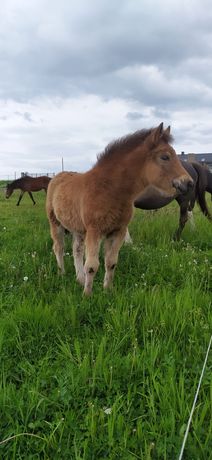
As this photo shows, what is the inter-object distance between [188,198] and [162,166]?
158 inches

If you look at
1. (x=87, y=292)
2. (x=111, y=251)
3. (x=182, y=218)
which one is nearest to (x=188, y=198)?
(x=182, y=218)

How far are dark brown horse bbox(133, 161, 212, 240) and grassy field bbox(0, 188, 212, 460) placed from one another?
2.91 metres

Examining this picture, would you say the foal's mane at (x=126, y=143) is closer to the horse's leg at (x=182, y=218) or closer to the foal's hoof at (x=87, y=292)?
the foal's hoof at (x=87, y=292)

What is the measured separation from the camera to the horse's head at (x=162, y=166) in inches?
163

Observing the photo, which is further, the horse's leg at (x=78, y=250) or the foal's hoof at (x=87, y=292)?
the horse's leg at (x=78, y=250)

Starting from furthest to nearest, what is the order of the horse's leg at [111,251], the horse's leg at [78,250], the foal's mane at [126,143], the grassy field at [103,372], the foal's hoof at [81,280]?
1. the horse's leg at [78,250]
2. the foal's hoof at [81,280]
3. the horse's leg at [111,251]
4. the foal's mane at [126,143]
5. the grassy field at [103,372]

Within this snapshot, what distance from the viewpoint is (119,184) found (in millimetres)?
4156

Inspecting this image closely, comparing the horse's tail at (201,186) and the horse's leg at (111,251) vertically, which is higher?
the horse's tail at (201,186)

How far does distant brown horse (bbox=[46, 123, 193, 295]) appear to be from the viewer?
409 centimetres

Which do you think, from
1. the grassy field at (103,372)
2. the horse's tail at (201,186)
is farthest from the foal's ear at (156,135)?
the horse's tail at (201,186)

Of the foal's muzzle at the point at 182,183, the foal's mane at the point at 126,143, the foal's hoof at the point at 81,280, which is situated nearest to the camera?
the foal's muzzle at the point at 182,183

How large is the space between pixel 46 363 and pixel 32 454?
0.78 meters

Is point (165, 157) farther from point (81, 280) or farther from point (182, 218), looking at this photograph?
point (182, 218)

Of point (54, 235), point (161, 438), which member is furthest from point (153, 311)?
point (54, 235)
